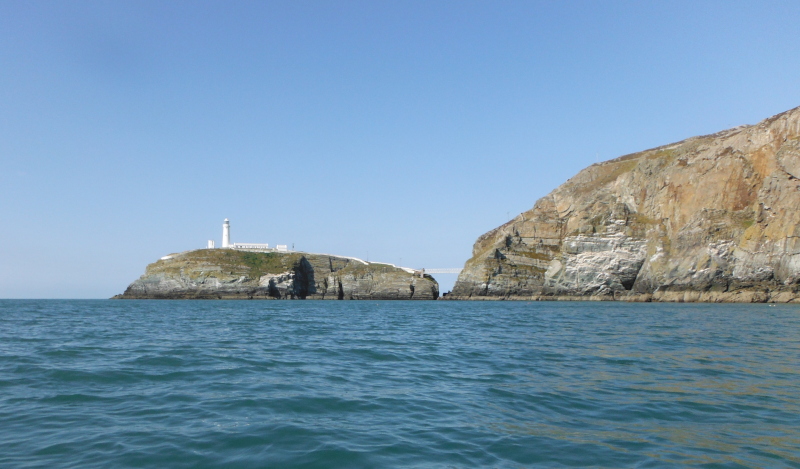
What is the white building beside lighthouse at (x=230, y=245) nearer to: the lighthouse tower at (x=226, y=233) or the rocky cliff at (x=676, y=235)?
the lighthouse tower at (x=226, y=233)

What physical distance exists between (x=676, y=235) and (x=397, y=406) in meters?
82.9

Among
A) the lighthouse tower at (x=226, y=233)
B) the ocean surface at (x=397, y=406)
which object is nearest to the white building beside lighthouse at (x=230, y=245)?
the lighthouse tower at (x=226, y=233)

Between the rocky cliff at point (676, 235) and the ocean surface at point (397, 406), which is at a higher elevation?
the rocky cliff at point (676, 235)

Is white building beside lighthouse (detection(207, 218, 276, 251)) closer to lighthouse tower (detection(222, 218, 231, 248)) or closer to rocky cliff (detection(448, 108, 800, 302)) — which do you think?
lighthouse tower (detection(222, 218, 231, 248))

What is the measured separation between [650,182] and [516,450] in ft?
325

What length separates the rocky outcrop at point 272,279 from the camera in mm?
113688

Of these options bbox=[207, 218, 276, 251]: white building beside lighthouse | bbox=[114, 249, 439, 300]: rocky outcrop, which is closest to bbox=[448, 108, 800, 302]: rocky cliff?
bbox=[114, 249, 439, 300]: rocky outcrop

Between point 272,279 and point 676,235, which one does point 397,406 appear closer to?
point 676,235

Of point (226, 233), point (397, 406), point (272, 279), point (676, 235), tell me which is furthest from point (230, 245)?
point (397, 406)

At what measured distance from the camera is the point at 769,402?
10320 millimetres

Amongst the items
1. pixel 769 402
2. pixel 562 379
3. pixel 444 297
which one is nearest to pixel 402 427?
pixel 562 379

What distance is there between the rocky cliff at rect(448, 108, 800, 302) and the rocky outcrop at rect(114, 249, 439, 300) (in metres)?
19.3

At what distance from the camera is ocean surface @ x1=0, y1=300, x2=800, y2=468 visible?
7223 millimetres

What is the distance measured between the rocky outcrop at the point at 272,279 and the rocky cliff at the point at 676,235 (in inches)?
761
